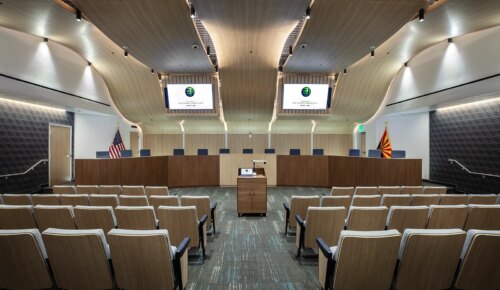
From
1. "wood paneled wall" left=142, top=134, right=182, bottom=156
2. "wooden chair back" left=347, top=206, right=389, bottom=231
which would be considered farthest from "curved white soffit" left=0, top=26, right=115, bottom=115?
"wooden chair back" left=347, top=206, right=389, bottom=231

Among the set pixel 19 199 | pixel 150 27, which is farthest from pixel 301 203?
pixel 150 27

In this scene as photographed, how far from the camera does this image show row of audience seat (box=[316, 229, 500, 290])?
6.41 feet

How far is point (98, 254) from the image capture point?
2.03 meters

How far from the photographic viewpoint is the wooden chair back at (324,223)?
3.29 m

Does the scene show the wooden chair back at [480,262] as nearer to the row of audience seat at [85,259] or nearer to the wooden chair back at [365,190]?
the row of audience seat at [85,259]

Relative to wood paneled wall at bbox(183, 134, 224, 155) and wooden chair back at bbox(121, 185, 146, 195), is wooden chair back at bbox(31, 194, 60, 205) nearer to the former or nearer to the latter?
wooden chair back at bbox(121, 185, 146, 195)

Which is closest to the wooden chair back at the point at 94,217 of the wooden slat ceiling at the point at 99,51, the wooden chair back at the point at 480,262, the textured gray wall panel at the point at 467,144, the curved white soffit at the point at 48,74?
the wooden chair back at the point at 480,262

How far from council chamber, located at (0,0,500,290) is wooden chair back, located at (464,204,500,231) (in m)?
0.02

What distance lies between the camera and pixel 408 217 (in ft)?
10.5

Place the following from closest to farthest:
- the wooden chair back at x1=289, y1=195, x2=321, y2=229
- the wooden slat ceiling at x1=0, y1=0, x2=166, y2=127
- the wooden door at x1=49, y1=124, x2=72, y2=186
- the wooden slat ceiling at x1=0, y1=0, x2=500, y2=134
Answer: the wooden chair back at x1=289, y1=195, x2=321, y2=229 → the wooden slat ceiling at x1=0, y1=0, x2=500, y2=134 → the wooden slat ceiling at x1=0, y1=0, x2=166, y2=127 → the wooden door at x1=49, y1=124, x2=72, y2=186

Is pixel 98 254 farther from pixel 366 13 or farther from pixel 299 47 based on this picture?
pixel 299 47


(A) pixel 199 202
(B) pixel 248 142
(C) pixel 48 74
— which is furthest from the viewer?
Result: (B) pixel 248 142

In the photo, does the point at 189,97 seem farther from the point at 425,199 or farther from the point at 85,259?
the point at 85,259

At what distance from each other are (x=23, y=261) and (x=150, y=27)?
5.44 metres
